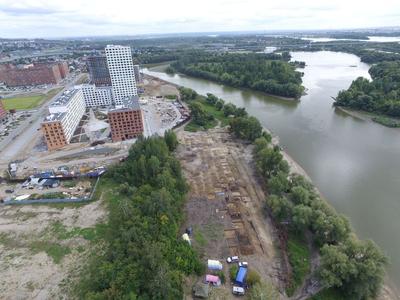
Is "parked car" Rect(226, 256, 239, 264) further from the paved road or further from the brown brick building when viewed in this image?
the paved road

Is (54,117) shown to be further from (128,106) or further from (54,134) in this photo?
(128,106)

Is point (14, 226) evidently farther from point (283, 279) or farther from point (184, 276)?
point (283, 279)

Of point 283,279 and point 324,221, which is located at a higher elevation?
point 324,221

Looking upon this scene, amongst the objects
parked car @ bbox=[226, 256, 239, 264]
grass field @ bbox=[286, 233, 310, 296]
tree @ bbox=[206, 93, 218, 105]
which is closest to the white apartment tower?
tree @ bbox=[206, 93, 218, 105]

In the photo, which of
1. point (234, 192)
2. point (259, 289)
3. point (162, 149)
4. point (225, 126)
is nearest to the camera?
point (259, 289)

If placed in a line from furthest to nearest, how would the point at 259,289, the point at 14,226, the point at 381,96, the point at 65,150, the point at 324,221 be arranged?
the point at 381,96 → the point at 65,150 → the point at 14,226 → the point at 324,221 → the point at 259,289

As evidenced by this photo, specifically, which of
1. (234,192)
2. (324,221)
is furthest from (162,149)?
(324,221)

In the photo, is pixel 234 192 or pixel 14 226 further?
pixel 234 192

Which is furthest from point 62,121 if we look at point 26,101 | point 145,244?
point 26,101
